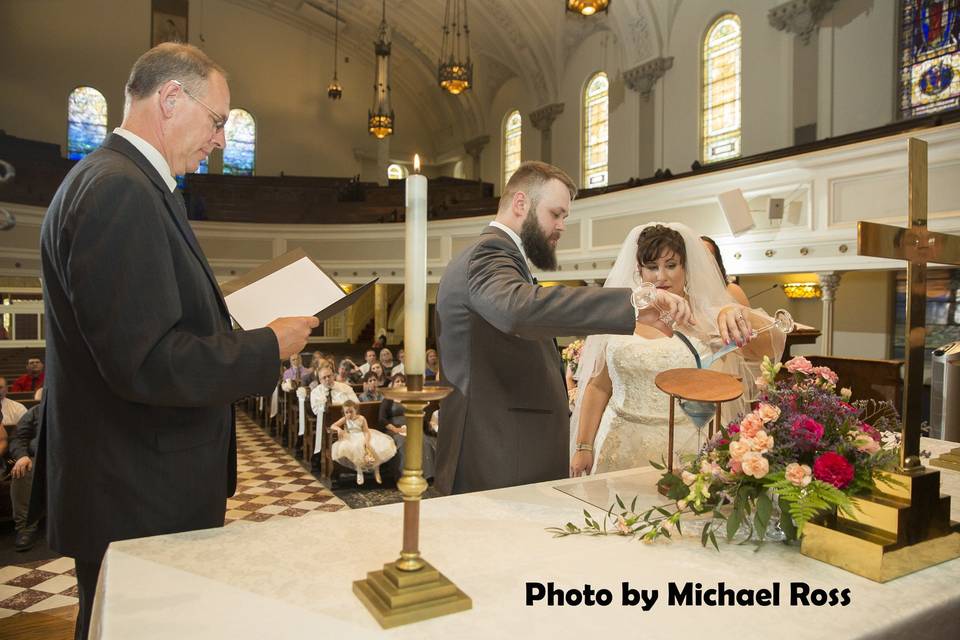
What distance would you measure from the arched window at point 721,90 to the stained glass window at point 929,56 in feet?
9.62

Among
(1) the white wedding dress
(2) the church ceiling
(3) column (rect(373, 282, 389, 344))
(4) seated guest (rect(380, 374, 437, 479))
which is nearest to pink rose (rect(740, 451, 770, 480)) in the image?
(1) the white wedding dress

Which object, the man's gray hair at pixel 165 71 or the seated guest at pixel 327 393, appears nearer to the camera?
the man's gray hair at pixel 165 71

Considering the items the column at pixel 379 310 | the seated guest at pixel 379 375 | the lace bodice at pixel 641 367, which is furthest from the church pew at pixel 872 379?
the column at pixel 379 310

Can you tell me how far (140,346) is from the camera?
1.36 meters

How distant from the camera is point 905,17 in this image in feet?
34.3

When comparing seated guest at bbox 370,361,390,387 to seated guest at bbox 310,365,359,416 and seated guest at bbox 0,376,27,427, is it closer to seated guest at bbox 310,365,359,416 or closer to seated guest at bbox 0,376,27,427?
seated guest at bbox 310,365,359,416

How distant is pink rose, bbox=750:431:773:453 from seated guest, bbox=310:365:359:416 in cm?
725

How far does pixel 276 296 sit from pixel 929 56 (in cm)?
1177

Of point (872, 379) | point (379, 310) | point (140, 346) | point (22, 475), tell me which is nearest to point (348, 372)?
point (22, 475)

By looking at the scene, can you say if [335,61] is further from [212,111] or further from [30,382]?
[212,111]

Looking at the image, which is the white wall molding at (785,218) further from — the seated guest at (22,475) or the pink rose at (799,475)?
the seated guest at (22,475)

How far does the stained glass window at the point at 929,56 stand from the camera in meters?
10.0

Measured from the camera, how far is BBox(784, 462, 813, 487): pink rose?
133 cm

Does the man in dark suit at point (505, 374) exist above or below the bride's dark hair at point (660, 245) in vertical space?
below
